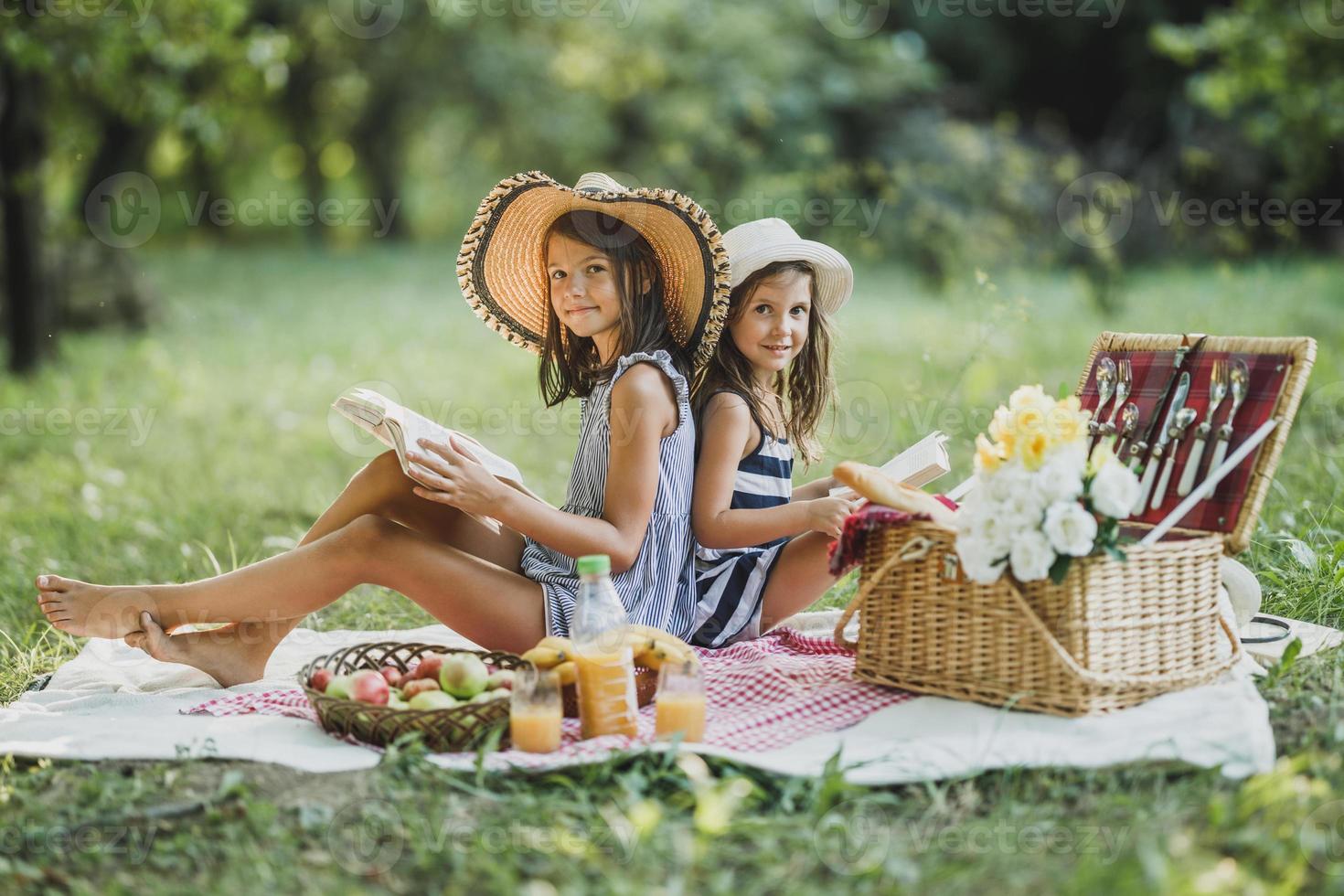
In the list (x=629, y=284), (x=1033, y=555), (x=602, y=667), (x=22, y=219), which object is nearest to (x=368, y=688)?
(x=602, y=667)

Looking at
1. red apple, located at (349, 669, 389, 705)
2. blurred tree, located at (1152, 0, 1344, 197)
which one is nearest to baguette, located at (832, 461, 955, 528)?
red apple, located at (349, 669, 389, 705)

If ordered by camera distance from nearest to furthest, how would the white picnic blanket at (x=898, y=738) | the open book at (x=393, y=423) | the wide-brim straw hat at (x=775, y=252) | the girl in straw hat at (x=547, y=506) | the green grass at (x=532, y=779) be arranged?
the green grass at (x=532, y=779) < the white picnic blanket at (x=898, y=738) < the open book at (x=393, y=423) < the girl in straw hat at (x=547, y=506) < the wide-brim straw hat at (x=775, y=252)

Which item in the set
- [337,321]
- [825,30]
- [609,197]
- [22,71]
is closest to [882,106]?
[825,30]

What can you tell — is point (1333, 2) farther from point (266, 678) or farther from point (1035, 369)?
point (266, 678)

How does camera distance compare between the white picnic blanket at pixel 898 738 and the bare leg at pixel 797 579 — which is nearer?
the white picnic blanket at pixel 898 738

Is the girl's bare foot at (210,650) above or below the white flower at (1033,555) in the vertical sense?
below

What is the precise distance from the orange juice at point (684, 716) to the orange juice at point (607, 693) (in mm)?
88

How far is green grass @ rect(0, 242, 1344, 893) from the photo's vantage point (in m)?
2.14

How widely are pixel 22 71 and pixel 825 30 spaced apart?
1218 centimetres

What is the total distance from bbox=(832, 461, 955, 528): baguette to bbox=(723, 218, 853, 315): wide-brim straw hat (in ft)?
2.67

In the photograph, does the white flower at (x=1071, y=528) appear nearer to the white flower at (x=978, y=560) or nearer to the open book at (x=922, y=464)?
the white flower at (x=978, y=560)

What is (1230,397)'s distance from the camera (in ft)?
9.64

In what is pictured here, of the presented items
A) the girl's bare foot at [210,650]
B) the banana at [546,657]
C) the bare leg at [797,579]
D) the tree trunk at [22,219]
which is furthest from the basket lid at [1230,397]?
the tree trunk at [22,219]

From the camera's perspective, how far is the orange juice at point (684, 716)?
264 cm
